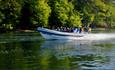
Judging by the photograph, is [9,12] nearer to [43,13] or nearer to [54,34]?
[43,13]

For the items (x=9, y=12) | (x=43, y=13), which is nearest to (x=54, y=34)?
(x=9, y=12)

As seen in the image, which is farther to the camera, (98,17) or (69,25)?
(98,17)

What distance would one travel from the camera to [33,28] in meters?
103

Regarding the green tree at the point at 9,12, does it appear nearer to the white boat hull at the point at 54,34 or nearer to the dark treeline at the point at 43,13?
the dark treeline at the point at 43,13

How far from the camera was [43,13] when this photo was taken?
98812 millimetres

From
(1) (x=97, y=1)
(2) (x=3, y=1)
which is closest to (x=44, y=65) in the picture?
(2) (x=3, y=1)

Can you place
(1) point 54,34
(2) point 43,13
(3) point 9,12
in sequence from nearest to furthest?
1. (1) point 54,34
2. (3) point 9,12
3. (2) point 43,13

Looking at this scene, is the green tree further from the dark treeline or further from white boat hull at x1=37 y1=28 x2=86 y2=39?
white boat hull at x1=37 y1=28 x2=86 y2=39

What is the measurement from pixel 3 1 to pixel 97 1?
37.0 meters

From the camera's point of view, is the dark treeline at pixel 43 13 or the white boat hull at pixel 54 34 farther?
the dark treeline at pixel 43 13

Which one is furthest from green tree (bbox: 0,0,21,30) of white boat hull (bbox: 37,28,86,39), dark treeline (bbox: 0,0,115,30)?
white boat hull (bbox: 37,28,86,39)

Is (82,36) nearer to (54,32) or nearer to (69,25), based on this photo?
(54,32)

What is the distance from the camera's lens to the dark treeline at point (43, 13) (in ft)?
314

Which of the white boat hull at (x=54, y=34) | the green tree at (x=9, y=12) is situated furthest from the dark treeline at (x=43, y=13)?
the white boat hull at (x=54, y=34)
